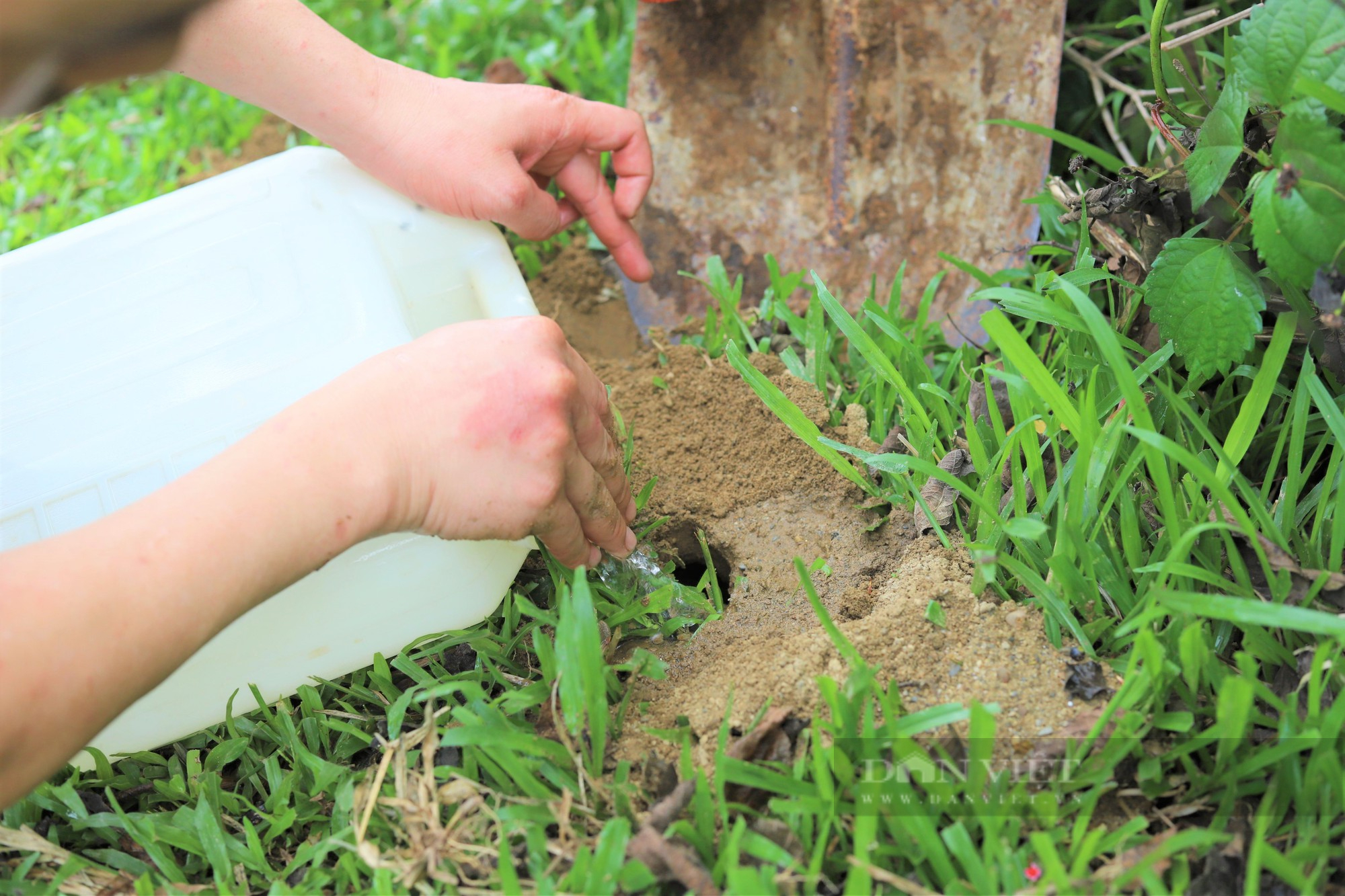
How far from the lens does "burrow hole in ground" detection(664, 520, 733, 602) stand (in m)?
1.44

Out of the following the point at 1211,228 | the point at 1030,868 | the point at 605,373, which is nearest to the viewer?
the point at 1030,868

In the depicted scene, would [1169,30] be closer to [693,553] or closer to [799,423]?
[799,423]

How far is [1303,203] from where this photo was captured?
39.2 inches

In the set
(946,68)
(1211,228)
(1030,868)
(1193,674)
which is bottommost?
(1030,868)

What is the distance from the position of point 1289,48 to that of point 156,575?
1.36m

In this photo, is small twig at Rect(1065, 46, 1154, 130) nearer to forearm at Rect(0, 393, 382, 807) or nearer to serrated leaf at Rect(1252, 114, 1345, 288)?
serrated leaf at Rect(1252, 114, 1345, 288)

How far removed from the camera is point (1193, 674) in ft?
3.34

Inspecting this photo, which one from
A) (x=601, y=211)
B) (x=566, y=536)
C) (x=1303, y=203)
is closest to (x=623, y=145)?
(x=601, y=211)

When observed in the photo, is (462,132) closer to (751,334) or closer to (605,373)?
(605,373)

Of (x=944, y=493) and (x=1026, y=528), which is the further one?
(x=944, y=493)

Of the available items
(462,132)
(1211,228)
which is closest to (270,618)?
(462,132)

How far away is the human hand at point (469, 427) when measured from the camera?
104 centimetres

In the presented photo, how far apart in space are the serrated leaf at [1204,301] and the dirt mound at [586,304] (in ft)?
3.23

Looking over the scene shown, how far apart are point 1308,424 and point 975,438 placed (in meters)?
0.47
